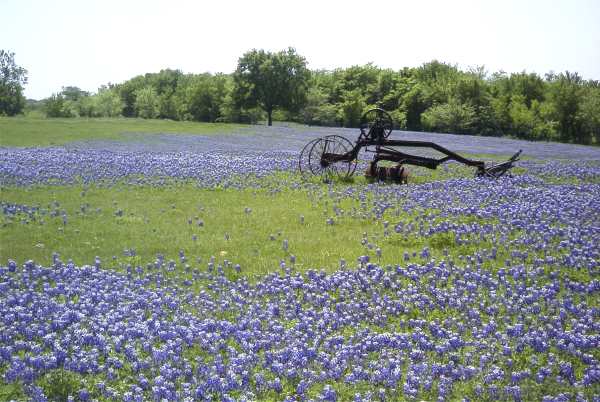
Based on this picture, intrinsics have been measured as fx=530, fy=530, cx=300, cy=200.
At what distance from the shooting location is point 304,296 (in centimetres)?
782

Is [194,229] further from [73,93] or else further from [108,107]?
[73,93]

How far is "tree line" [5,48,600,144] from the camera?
58.9 m

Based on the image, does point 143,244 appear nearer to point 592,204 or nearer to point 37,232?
point 37,232

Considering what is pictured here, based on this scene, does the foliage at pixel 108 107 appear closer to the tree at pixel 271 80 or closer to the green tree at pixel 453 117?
the tree at pixel 271 80

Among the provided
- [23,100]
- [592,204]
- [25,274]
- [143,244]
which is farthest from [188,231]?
[23,100]

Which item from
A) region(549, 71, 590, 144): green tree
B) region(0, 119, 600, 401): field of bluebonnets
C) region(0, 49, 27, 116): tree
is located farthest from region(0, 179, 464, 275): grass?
region(0, 49, 27, 116): tree

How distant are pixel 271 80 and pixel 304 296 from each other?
2442 inches

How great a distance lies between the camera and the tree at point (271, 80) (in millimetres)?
67500

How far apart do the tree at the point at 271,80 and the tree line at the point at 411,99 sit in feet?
0.42

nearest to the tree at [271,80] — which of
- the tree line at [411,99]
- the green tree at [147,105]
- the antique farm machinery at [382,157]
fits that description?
the tree line at [411,99]

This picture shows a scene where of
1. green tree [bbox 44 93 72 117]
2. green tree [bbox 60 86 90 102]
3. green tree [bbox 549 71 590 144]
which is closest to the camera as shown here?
green tree [bbox 549 71 590 144]

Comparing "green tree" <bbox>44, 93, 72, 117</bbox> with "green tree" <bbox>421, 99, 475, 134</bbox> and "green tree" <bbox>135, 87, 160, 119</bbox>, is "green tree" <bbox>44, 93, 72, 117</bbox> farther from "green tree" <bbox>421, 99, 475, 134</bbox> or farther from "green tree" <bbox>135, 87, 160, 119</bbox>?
"green tree" <bbox>421, 99, 475, 134</bbox>

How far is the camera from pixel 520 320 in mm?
7027

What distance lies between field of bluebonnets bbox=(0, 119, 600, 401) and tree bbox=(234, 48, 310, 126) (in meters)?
54.3
